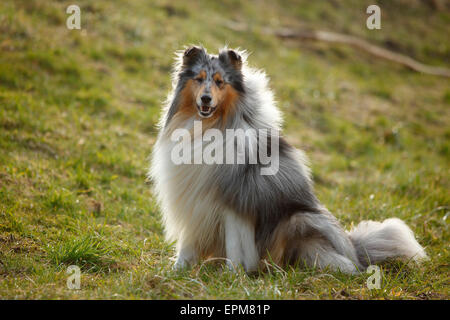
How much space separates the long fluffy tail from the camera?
464 centimetres

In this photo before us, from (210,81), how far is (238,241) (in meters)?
1.50

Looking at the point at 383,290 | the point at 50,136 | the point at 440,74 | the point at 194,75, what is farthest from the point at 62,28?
the point at 440,74

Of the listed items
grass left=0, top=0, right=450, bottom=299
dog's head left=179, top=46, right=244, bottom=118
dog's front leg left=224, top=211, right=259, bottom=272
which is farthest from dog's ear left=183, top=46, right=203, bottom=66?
grass left=0, top=0, right=450, bottom=299

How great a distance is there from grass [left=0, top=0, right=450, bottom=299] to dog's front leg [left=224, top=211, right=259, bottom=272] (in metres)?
0.20

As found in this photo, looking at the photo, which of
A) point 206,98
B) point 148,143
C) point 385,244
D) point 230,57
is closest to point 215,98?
point 206,98

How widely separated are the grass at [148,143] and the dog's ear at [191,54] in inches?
76.7

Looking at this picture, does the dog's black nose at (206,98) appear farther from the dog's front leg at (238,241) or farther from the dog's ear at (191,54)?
the dog's front leg at (238,241)

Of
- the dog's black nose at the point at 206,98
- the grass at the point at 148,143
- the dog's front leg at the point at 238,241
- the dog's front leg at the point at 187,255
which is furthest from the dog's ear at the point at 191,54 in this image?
the grass at the point at 148,143

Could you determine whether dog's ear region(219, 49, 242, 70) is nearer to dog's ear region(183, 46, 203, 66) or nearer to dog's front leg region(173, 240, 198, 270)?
dog's ear region(183, 46, 203, 66)

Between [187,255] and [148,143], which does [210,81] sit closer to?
[187,255]
